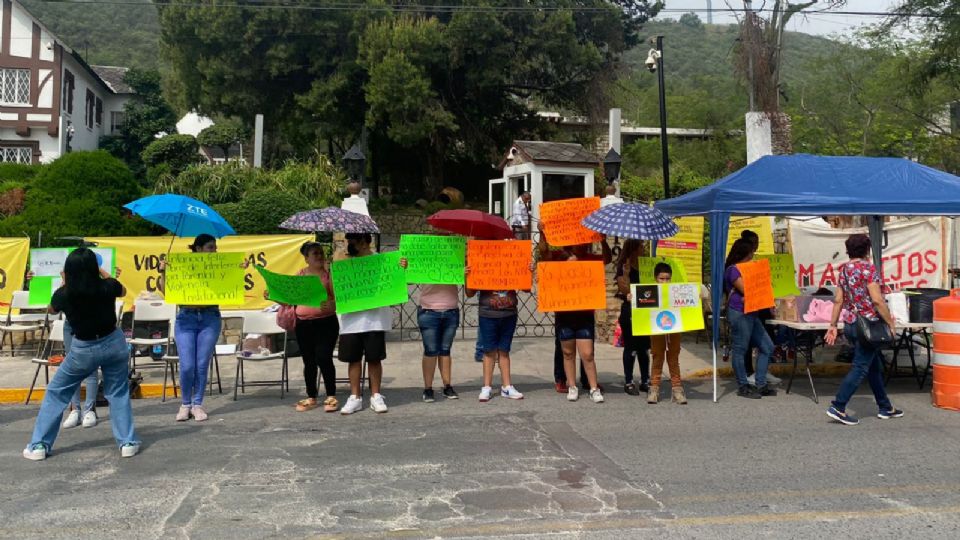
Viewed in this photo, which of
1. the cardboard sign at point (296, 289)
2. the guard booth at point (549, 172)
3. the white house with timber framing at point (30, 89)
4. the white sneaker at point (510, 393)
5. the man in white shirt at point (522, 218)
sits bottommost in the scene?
the white sneaker at point (510, 393)

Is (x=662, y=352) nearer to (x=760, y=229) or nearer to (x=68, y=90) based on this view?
(x=760, y=229)

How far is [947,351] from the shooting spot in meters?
7.66

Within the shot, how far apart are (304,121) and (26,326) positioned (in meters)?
20.4

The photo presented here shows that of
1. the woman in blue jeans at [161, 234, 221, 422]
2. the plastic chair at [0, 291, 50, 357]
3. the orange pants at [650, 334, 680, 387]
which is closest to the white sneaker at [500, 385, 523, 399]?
the orange pants at [650, 334, 680, 387]

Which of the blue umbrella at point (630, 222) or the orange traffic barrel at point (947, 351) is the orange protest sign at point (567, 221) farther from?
the orange traffic barrel at point (947, 351)

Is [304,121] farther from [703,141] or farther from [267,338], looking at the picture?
[703,141]

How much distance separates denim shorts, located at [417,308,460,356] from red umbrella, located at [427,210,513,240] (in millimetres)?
910

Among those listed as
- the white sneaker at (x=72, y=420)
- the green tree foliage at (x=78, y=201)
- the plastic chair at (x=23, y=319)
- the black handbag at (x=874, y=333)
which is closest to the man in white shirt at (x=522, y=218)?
the green tree foliage at (x=78, y=201)


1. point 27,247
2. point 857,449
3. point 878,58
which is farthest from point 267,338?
point 878,58

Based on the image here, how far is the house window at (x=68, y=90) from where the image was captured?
3614 cm

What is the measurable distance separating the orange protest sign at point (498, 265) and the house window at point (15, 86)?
3518 centimetres

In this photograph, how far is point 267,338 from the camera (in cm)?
921

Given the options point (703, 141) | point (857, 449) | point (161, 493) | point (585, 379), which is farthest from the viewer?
point (703, 141)

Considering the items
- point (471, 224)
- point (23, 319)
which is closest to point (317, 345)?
point (471, 224)
